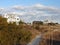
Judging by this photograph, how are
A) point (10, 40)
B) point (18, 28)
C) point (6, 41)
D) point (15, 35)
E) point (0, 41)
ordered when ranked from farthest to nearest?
point (18, 28) < point (15, 35) < point (10, 40) < point (6, 41) < point (0, 41)

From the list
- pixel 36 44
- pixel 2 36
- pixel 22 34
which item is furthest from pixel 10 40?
pixel 36 44

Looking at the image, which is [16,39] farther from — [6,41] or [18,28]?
[6,41]

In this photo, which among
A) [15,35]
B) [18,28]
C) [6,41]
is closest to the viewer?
[6,41]

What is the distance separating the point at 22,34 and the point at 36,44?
643cm

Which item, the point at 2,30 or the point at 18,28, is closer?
the point at 2,30

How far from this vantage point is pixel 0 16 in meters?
31.4

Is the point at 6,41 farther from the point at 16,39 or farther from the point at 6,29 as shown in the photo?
the point at 16,39

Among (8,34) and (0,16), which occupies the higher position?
(0,16)

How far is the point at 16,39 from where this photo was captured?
31.4 meters


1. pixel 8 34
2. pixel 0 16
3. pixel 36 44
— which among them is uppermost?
pixel 0 16

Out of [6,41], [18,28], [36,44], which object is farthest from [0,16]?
[36,44]

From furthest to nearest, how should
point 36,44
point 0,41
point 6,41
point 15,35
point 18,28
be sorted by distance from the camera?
point 36,44 < point 18,28 < point 15,35 < point 6,41 < point 0,41

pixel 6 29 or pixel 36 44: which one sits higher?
pixel 6 29

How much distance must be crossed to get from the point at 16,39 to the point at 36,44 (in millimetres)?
8912
